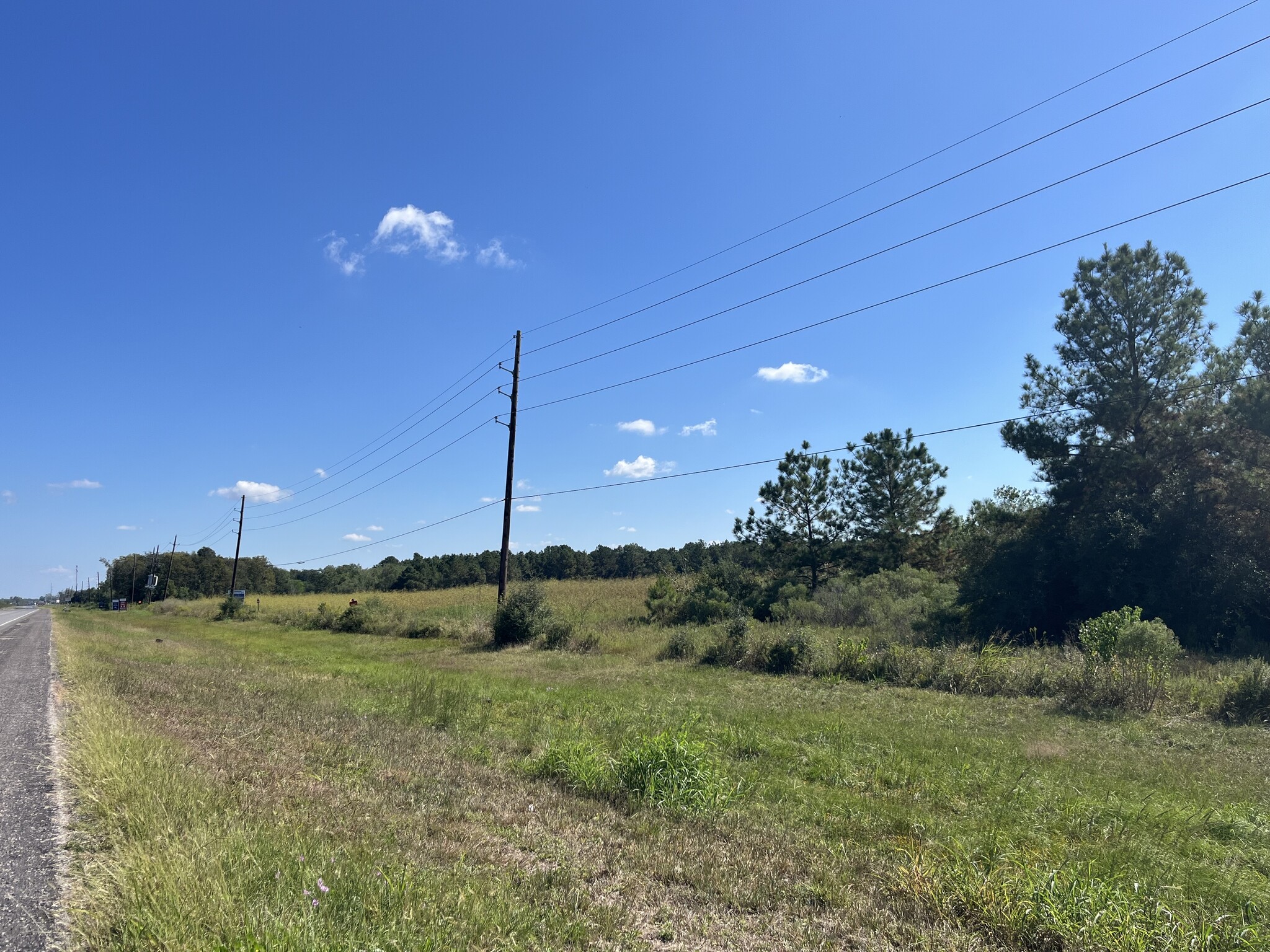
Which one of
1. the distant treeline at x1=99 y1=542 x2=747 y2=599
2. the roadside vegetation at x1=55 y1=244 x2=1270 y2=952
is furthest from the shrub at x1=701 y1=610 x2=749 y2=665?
the distant treeline at x1=99 y1=542 x2=747 y2=599

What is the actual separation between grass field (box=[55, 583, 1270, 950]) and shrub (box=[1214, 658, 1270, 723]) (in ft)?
3.55

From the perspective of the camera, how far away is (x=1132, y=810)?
21.3ft

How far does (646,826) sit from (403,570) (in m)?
108

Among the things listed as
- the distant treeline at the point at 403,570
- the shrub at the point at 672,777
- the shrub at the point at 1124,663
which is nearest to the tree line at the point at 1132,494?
the shrub at the point at 1124,663

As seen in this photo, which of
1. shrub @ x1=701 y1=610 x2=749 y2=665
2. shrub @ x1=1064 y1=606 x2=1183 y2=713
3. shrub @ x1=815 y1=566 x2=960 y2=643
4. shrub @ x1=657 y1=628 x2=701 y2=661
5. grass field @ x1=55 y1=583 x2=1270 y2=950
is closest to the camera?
grass field @ x1=55 y1=583 x2=1270 y2=950

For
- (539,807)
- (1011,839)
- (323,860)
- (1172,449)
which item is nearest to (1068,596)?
(1172,449)

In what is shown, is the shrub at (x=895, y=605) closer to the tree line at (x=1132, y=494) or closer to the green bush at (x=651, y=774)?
the tree line at (x=1132, y=494)

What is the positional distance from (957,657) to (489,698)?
434 inches

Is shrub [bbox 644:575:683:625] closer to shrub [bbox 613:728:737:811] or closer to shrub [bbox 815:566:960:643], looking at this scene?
shrub [bbox 815:566:960:643]

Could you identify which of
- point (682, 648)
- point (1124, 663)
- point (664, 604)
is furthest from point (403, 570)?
point (1124, 663)

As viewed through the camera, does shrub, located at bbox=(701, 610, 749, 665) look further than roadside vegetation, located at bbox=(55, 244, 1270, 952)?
Yes

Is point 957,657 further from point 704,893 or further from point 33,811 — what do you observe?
point 33,811

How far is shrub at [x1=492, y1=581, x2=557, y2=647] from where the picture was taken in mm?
25203

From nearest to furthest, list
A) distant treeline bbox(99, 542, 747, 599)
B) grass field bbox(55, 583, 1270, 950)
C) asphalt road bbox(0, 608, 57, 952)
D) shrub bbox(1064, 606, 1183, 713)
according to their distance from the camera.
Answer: asphalt road bbox(0, 608, 57, 952) < grass field bbox(55, 583, 1270, 950) < shrub bbox(1064, 606, 1183, 713) < distant treeline bbox(99, 542, 747, 599)
